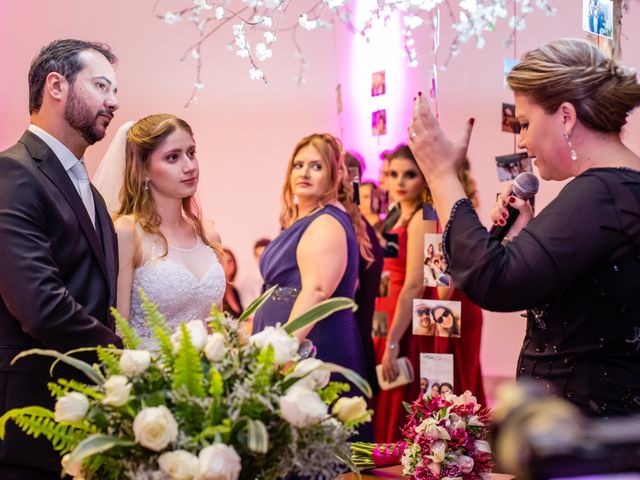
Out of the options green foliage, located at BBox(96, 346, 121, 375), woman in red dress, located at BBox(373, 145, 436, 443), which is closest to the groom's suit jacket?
green foliage, located at BBox(96, 346, 121, 375)

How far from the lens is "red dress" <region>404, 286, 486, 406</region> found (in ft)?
13.5

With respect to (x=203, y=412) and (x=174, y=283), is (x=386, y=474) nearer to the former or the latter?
(x=203, y=412)

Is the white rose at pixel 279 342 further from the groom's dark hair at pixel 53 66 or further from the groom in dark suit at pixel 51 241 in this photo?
the groom's dark hair at pixel 53 66

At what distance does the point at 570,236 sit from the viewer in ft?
5.90

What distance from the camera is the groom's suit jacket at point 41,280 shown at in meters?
2.32

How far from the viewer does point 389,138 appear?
4926 millimetres

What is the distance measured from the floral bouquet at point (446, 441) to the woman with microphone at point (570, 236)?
10.1 inches

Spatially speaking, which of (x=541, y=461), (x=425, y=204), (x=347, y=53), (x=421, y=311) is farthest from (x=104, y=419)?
(x=347, y=53)

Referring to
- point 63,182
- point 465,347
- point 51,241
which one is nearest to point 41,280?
point 51,241

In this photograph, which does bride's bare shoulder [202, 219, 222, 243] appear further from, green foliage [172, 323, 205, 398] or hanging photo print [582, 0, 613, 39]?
green foliage [172, 323, 205, 398]

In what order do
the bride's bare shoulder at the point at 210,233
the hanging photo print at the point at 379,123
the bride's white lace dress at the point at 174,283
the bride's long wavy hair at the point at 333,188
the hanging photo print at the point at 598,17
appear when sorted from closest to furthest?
1. the hanging photo print at the point at 598,17
2. the bride's white lace dress at the point at 174,283
3. the bride's bare shoulder at the point at 210,233
4. the bride's long wavy hair at the point at 333,188
5. the hanging photo print at the point at 379,123

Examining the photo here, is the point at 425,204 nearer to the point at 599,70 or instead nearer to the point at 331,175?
the point at 331,175

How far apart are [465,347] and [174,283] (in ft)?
5.57

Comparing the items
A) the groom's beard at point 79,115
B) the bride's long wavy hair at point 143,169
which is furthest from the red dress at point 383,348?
the groom's beard at point 79,115
